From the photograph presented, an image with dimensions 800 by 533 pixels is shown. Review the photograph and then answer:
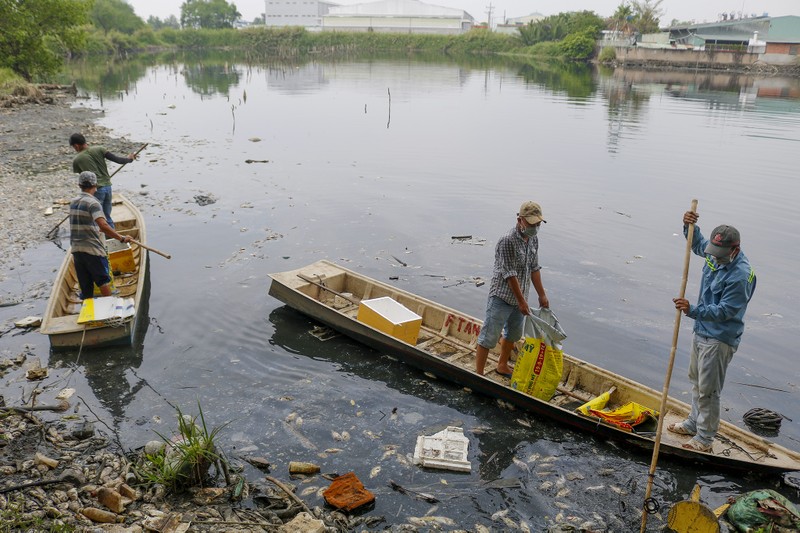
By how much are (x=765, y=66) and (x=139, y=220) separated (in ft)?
274

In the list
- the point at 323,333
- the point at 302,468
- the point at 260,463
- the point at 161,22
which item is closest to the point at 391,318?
the point at 323,333

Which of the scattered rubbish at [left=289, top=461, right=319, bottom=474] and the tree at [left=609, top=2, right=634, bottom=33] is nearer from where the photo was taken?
the scattered rubbish at [left=289, top=461, right=319, bottom=474]

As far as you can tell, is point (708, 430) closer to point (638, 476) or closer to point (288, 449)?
point (638, 476)

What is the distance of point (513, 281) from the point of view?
8.12 m

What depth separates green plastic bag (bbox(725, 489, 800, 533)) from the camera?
6.14 m

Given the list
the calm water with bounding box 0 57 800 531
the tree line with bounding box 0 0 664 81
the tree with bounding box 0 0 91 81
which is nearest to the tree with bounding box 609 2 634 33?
the tree line with bounding box 0 0 664 81

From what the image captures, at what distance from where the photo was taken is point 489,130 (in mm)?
34656

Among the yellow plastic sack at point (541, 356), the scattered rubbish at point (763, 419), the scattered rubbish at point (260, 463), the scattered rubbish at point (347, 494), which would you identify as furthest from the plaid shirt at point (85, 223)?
the scattered rubbish at point (763, 419)

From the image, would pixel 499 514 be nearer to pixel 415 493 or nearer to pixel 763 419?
pixel 415 493

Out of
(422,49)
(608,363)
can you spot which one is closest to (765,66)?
(422,49)

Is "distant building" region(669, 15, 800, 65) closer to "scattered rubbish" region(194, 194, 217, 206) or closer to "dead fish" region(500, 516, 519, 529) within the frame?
"scattered rubbish" region(194, 194, 217, 206)

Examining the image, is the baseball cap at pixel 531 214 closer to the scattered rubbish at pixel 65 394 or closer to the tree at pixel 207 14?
the scattered rubbish at pixel 65 394

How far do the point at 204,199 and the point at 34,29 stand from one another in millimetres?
29002

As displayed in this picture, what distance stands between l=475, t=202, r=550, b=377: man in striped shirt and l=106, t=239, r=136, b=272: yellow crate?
7836mm
